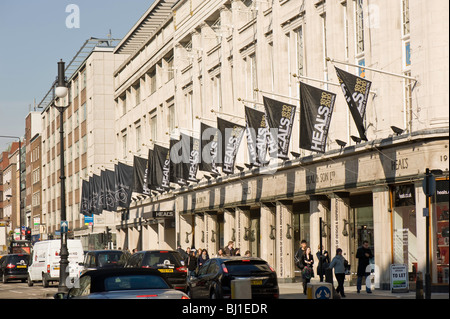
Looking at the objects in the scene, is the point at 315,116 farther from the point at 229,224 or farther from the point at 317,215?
the point at 229,224

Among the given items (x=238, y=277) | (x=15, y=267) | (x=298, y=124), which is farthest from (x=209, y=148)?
(x=238, y=277)

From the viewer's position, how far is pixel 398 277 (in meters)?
27.0

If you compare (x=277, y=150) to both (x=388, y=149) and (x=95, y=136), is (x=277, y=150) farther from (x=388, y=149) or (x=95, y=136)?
(x=95, y=136)

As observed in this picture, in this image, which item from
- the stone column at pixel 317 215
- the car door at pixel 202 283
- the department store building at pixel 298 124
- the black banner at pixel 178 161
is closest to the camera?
the car door at pixel 202 283

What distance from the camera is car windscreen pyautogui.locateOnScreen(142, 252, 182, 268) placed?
29.7m

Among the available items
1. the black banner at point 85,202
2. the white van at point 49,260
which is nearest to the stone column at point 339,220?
the white van at point 49,260

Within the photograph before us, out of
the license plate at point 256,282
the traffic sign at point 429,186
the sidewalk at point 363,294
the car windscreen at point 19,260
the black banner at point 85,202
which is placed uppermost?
the black banner at point 85,202

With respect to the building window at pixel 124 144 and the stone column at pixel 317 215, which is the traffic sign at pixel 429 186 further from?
the building window at pixel 124 144

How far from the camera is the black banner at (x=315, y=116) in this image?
29.6 m

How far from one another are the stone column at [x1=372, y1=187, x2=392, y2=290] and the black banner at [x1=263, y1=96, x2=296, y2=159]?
4.28 meters

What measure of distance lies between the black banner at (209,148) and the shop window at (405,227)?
12510 millimetres

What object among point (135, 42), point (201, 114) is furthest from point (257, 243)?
point (135, 42)

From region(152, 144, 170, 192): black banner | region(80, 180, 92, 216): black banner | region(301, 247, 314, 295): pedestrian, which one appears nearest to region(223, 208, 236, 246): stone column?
region(152, 144, 170, 192): black banner

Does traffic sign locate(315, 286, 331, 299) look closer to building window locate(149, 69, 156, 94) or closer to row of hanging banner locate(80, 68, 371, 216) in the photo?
row of hanging banner locate(80, 68, 371, 216)
